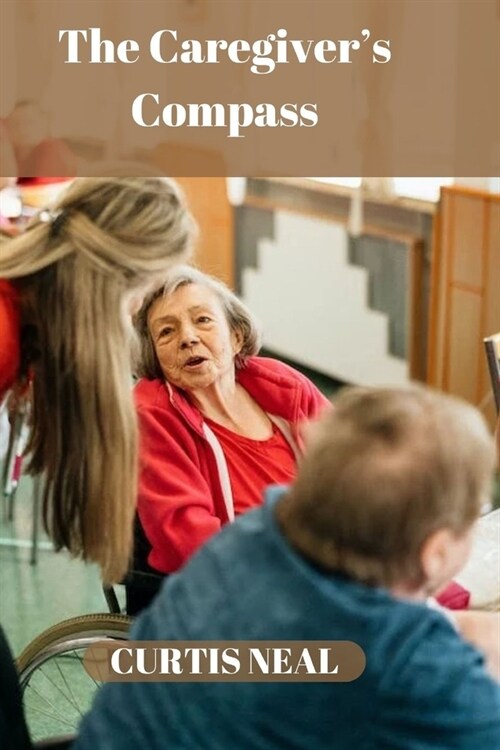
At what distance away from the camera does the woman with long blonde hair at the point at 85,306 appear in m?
1.03

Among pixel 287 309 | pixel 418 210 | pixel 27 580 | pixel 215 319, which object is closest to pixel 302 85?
pixel 215 319

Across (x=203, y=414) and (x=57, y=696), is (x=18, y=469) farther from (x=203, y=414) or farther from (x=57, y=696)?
(x=203, y=414)

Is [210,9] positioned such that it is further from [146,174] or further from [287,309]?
[287,309]

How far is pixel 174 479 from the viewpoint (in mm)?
1235

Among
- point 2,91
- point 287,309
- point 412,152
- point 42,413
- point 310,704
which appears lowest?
point 287,309

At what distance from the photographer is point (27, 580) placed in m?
2.14

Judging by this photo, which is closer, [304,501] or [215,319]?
[304,501]

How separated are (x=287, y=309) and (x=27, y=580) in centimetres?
125

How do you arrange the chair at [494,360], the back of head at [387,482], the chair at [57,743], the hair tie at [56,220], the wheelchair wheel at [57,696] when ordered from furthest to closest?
the wheelchair wheel at [57,696] → the chair at [494,360] → the chair at [57,743] → the hair tie at [56,220] → the back of head at [387,482]

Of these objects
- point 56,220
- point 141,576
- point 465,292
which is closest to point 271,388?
point 141,576

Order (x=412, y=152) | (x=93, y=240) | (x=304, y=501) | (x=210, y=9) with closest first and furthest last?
(x=304, y=501) → (x=93, y=240) → (x=210, y=9) → (x=412, y=152)

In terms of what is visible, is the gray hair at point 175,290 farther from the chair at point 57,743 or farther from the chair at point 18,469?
the chair at point 57,743

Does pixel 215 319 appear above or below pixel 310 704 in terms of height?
above

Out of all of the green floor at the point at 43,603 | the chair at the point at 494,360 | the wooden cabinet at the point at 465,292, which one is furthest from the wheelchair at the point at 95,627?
the wooden cabinet at the point at 465,292
